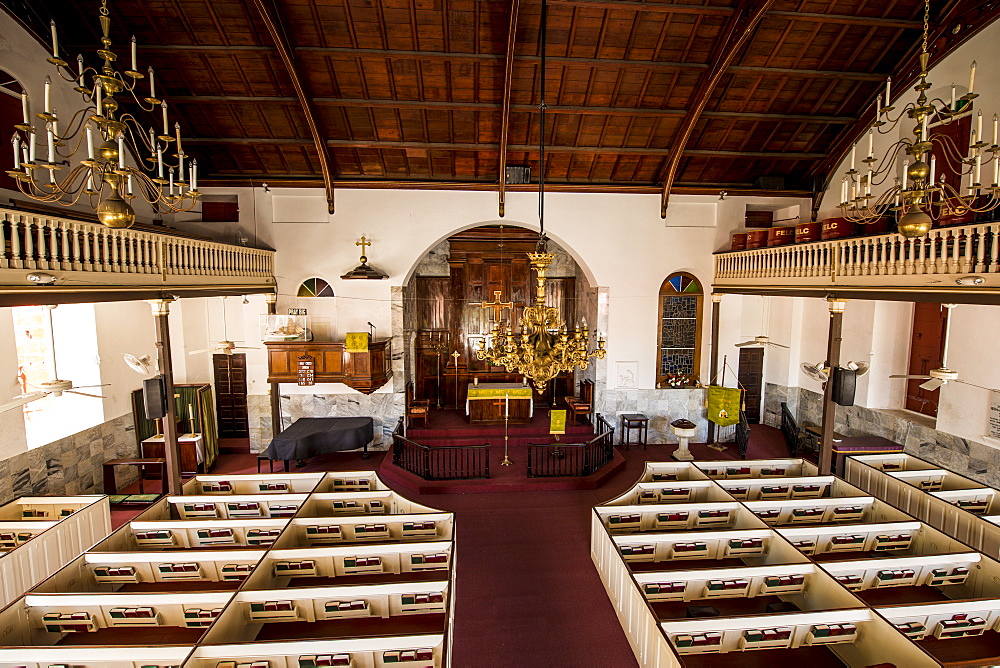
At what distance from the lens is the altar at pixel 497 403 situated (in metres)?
12.2

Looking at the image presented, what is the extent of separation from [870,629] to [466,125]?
10.6 m

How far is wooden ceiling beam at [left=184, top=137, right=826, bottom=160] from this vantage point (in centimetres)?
1073

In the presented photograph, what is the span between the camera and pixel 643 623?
493 centimetres

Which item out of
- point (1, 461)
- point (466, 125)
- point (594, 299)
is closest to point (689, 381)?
point (594, 299)

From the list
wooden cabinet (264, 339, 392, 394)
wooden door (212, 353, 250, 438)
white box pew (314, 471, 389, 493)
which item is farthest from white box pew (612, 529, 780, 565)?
wooden door (212, 353, 250, 438)

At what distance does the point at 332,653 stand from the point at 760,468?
7.49m

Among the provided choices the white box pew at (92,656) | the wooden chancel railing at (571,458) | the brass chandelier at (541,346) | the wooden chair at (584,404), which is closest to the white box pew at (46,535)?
the white box pew at (92,656)

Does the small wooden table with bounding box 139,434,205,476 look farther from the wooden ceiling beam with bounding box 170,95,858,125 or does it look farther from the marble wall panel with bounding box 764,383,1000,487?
the marble wall panel with bounding box 764,383,1000,487

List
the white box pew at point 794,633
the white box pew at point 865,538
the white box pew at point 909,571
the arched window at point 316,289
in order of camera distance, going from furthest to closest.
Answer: the arched window at point 316,289
the white box pew at point 865,538
the white box pew at point 909,571
the white box pew at point 794,633

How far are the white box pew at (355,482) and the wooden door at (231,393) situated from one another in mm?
5645

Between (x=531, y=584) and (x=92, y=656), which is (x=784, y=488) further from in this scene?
(x=92, y=656)

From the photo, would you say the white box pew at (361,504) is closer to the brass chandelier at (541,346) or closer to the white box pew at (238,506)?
the white box pew at (238,506)

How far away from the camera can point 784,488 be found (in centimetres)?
788

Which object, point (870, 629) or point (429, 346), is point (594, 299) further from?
point (870, 629)
